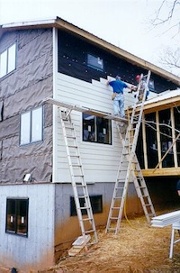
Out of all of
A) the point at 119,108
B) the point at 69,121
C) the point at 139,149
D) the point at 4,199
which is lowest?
the point at 4,199

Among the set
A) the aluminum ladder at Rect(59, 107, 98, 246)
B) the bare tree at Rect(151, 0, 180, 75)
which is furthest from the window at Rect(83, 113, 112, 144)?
the bare tree at Rect(151, 0, 180, 75)

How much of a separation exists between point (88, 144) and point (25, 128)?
2.25m

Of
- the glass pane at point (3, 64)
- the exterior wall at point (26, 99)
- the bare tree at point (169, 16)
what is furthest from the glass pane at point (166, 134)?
the glass pane at point (3, 64)

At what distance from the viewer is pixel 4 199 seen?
9477 mm

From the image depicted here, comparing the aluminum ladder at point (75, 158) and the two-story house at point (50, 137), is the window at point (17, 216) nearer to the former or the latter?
the two-story house at point (50, 137)

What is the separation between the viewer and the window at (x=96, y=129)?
8.91 m

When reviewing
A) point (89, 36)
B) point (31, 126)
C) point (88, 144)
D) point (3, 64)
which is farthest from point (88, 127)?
point (3, 64)

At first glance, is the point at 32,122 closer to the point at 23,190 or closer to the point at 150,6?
the point at 23,190

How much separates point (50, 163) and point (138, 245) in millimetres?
3264

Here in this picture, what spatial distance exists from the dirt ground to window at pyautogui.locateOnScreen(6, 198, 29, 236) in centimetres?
200

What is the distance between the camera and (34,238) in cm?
783

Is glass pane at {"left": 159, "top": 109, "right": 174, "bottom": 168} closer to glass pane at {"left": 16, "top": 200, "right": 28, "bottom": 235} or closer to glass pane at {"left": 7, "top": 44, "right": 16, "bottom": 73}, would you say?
glass pane at {"left": 16, "top": 200, "right": 28, "bottom": 235}

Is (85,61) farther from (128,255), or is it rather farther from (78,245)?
(128,255)

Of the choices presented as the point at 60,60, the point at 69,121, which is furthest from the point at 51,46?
the point at 69,121
